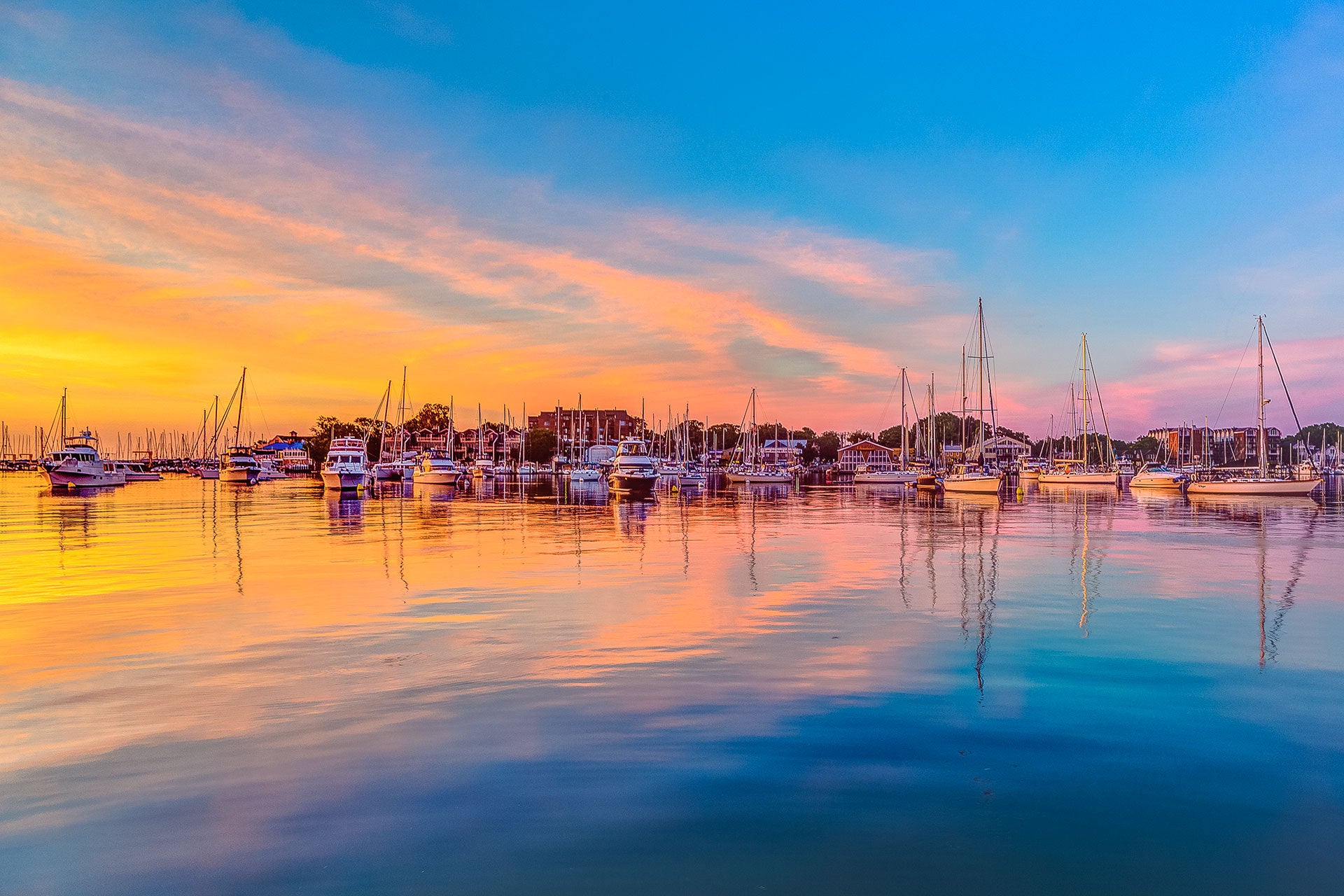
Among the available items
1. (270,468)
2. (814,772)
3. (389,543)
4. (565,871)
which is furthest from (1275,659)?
(270,468)

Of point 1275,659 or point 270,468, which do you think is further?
point 270,468

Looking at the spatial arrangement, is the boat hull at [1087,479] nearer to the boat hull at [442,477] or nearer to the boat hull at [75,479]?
the boat hull at [442,477]

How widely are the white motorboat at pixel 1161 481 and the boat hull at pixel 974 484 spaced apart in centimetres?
2545

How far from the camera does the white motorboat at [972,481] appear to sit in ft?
281

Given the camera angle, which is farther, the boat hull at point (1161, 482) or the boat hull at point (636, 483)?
the boat hull at point (1161, 482)

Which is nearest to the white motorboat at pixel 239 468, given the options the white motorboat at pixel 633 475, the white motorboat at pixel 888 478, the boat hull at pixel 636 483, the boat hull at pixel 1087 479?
the white motorboat at pixel 633 475

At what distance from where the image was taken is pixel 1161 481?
100m

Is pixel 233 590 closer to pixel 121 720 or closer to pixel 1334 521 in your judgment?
pixel 121 720

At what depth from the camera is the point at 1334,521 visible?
146 feet

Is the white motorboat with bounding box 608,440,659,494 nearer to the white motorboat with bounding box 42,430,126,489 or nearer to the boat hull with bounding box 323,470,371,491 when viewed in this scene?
the boat hull with bounding box 323,470,371,491

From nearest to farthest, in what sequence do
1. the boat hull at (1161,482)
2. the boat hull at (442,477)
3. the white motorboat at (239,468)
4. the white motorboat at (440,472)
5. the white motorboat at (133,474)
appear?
the boat hull at (1161,482), the boat hull at (442,477), the white motorboat at (440,472), the white motorboat at (239,468), the white motorboat at (133,474)

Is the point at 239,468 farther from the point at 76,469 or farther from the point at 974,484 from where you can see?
the point at 974,484

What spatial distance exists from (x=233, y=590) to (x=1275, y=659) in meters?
20.8

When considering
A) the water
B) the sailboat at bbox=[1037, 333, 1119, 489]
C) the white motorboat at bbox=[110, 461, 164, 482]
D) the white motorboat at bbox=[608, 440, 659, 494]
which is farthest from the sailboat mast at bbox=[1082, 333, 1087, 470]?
the white motorboat at bbox=[110, 461, 164, 482]
